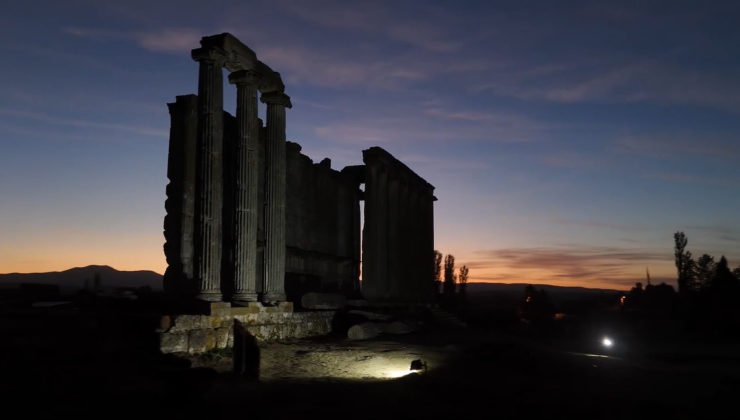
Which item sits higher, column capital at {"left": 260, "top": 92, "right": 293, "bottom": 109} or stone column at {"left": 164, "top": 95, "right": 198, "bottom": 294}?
column capital at {"left": 260, "top": 92, "right": 293, "bottom": 109}

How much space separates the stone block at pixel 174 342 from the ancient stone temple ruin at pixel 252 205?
197 centimetres

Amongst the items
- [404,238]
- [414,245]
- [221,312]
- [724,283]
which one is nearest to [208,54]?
[221,312]

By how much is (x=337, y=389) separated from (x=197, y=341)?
4859 mm

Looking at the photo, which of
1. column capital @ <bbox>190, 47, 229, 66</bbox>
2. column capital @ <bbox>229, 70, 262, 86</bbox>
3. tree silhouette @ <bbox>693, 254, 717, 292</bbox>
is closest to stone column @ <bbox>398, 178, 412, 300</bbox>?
column capital @ <bbox>229, 70, 262, 86</bbox>

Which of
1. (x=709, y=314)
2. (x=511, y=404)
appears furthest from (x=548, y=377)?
(x=709, y=314)

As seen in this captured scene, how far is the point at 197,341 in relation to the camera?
14.6 metres

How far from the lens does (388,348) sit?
17.3 metres

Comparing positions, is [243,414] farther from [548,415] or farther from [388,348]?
[388,348]

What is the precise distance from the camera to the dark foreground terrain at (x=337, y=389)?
938 cm

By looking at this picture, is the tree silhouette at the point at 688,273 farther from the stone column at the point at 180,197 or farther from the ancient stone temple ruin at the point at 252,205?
the stone column at the point at 180,197

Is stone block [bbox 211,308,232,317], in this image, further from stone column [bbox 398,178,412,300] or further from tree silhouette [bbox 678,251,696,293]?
tree silhouette [bbox 678,251,696,293]

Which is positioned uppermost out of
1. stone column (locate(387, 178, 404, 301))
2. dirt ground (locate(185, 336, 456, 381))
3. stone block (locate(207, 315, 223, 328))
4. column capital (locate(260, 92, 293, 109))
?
column capital (locate(260, 92, 293, 109))

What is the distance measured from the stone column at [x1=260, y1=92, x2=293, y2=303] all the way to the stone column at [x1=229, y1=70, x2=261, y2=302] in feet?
3.53

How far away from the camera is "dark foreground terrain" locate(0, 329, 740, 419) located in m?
9.38
